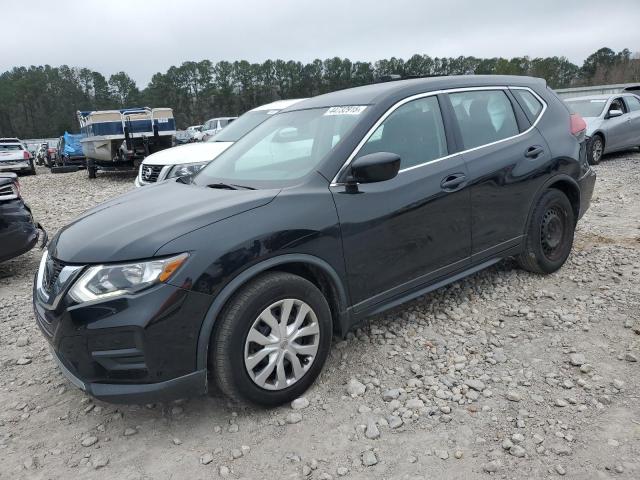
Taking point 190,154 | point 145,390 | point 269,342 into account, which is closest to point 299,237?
point 269,342

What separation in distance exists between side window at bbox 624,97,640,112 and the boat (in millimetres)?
12519

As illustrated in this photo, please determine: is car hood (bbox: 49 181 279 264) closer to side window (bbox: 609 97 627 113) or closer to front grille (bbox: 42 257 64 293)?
front grille (bbox: 42 257 64 293)

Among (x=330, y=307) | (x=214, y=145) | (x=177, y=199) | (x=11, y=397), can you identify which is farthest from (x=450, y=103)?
(x=214, y=145)

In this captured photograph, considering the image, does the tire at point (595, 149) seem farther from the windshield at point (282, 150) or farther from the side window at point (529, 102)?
the windshield at point (282, 150)

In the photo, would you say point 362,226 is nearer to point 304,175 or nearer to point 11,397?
point 304,175

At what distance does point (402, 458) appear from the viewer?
2324 mm

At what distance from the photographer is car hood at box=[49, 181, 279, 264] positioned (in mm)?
2402

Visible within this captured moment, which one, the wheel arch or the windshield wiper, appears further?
the windshield wiper

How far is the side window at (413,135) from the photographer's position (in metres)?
3.12

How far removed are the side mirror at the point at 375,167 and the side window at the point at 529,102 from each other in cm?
184

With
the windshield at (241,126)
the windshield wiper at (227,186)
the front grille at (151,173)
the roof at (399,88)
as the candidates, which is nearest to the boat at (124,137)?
the windshield at (241,126)

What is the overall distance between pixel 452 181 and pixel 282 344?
1.64m

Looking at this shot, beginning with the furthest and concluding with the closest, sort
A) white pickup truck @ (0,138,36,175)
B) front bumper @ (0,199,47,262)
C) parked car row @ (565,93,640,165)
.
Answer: white pickup truck @ (0,138,36,175)
parked car row @ (565,93,640,165)
front bumper @ (0,199,47,262)

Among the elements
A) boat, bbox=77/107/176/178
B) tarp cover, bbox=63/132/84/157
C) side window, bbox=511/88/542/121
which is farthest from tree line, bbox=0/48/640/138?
side window, bbox=511/88/542/121
